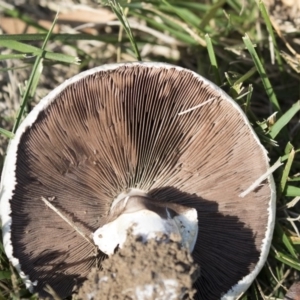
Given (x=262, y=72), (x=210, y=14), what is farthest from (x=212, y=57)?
(x=210, y=14)

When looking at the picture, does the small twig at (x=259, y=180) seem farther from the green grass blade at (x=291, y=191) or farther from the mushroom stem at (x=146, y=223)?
the green grass blade at (x=291, y=191)

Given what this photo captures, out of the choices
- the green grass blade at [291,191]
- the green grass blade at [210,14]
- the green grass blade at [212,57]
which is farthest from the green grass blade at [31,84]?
the green grass blade at [291,191]

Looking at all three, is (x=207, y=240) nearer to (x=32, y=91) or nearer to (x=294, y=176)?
(x=294, y=176)

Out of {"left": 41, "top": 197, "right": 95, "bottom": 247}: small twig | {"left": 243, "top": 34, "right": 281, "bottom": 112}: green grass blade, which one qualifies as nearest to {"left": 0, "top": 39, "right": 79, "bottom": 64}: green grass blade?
{"left": 41, "top": 197, "right": 95, "bottom": 247}: small twig

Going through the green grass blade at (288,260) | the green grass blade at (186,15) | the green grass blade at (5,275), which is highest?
the green grass blade at (186,15)

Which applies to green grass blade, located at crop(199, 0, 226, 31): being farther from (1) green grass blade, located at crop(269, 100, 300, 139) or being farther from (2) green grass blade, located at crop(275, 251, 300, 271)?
(2) green grass blade, located at crop(275, 251, 300, 271)

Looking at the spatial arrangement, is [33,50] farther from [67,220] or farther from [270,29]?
[270,29]
